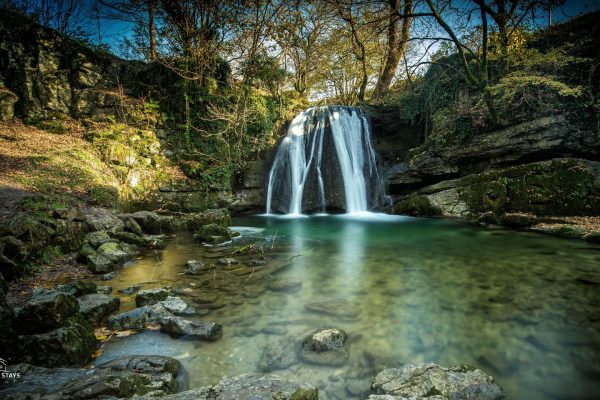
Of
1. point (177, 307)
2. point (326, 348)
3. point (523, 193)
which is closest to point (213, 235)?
point (177, 307)

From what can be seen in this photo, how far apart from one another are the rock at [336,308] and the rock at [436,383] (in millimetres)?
1302

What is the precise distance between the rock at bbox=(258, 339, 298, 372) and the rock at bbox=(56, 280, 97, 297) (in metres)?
2.71

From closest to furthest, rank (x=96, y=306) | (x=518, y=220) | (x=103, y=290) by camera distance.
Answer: (x=96, y=306), (x=103, y=290), (x=518, y=220)

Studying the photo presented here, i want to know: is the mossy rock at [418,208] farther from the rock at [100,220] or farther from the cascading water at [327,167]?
the rock at [100,220]

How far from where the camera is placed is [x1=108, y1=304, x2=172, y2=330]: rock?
3.31 meters

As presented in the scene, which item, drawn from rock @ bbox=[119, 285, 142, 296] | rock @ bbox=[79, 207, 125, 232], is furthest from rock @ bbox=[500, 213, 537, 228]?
rock @ bbox=[79, 207, 125, 232]

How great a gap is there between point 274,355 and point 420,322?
181 centimetres

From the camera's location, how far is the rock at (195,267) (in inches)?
208

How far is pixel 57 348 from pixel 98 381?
787mm

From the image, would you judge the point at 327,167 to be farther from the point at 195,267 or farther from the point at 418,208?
the point at 195,267

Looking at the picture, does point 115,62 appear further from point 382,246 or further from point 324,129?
point 382,246

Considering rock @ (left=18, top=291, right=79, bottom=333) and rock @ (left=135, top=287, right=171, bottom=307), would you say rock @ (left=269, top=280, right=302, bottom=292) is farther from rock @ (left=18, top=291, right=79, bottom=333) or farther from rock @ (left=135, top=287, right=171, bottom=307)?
rock @ (left=18, top=291, right=79, bottom=333)

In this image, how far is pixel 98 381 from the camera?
2055 mm

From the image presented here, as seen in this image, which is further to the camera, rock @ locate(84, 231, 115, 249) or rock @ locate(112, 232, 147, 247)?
rock @ locate(112, 232, 147, 247)
